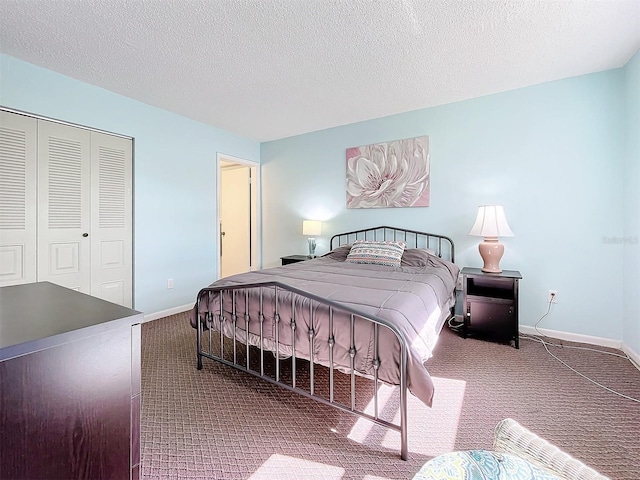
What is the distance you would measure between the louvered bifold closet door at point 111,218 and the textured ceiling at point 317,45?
640 mm

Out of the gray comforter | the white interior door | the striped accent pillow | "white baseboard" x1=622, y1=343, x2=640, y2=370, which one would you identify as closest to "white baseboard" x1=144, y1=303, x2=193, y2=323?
the white interior door

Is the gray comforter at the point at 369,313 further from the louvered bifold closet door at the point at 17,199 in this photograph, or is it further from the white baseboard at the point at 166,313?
the louvered bifold closet door at the point at 17,199

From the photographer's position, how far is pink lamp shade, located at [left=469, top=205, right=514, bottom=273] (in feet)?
9.55

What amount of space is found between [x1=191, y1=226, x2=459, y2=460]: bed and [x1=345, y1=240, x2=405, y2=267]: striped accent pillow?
181 mm

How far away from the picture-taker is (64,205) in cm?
288

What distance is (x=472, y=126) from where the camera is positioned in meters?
3.34

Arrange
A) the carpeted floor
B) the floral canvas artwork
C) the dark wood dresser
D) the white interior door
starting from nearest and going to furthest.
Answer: the dark wood dresser < the carpeted floor < the floral canvas artwork < the white interior door

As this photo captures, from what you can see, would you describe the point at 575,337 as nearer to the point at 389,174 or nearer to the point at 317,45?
the point at 389,174

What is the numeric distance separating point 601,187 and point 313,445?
10.7 ft

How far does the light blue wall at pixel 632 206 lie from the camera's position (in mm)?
2438

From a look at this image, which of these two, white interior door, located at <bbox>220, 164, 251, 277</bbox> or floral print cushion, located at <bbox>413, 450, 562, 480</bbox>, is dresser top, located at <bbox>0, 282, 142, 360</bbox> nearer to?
floral print cushion, located at <bbox>413, 450, 562, 480</bbox>

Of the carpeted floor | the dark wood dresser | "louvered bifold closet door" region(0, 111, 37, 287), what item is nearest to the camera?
the dark wood dresser

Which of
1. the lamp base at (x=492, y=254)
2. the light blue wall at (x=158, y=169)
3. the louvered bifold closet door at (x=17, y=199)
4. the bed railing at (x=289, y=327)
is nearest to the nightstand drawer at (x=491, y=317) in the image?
the lamp base at (x=492, y=254)

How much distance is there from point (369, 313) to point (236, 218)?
4166 millimetres
